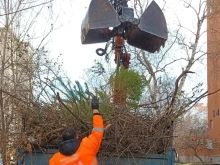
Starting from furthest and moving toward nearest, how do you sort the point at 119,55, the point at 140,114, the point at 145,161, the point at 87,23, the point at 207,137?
1. the point at 207,137
2. the point at 119,55
3. the point at 87,23
4. the point at 140,114
5. the point at 145,161

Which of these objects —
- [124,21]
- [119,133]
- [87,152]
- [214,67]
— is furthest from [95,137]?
[214,67]

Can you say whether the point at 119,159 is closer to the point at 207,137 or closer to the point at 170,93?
the point at 170,93

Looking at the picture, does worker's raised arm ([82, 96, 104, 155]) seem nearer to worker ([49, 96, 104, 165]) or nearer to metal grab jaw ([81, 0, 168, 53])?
worker ([49, 96, 104, 165])

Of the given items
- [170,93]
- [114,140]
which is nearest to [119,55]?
[170,93]

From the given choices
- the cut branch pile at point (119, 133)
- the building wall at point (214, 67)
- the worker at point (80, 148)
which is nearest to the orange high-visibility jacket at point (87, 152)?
the worker at point (80, 148)

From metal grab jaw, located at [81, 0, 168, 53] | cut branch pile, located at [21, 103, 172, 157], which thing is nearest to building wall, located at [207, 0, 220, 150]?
metal grab jaw, located at [81, 0, 168, 53]

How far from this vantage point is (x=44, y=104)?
15.3 ft

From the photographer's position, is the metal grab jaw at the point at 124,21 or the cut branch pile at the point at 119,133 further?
the metal grab jaw at the point at 124,21

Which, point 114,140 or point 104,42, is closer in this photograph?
point 114,140

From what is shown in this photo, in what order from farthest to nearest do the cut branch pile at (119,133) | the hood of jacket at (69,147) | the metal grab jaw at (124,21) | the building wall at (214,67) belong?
the building wall at (214,67)
the metal grab jaw at (124,21)
the cut branch pile at (119,133)
the hood of jacket at (69,147)

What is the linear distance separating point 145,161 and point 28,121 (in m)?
1.30

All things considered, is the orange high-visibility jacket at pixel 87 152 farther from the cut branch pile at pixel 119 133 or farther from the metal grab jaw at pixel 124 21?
the metal grab jaw at pixel 124 21

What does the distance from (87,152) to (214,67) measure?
2082 centimetres

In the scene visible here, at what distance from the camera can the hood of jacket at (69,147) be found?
154 inches
